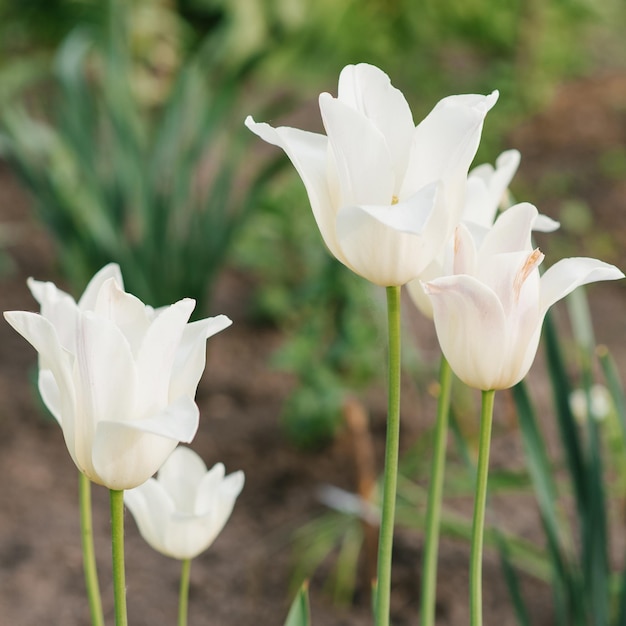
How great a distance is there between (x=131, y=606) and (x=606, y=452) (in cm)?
90

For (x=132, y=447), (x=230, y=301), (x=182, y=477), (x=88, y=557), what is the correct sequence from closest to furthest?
(x=132, y=447) < (x=88, y=557) < (x=182, y=477) < (x=230, y=301)

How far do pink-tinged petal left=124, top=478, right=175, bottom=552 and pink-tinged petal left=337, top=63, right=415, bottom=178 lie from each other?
0.30 meters

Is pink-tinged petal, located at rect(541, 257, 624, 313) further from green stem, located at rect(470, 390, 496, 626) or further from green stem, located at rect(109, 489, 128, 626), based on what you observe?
green stem, located at rect(109, 489, 128, 626)

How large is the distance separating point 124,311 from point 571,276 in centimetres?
25

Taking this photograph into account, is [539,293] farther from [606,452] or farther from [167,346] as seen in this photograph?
[606,452]

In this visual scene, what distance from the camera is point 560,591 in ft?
3.38

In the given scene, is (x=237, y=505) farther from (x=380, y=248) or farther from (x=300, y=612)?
(x=380, y=248)

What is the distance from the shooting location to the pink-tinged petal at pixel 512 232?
1.89ft

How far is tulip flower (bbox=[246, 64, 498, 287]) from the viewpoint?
52cm

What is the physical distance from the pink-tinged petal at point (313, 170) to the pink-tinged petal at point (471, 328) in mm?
66

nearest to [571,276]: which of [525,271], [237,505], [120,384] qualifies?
[525,271]

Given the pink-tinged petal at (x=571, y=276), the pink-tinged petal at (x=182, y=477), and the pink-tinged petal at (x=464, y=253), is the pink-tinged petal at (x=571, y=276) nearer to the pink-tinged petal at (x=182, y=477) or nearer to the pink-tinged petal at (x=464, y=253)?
the pink-tinged petal at (x=464, y=253)

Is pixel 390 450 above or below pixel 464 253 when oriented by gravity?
below

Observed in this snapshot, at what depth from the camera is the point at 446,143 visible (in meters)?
0.53
